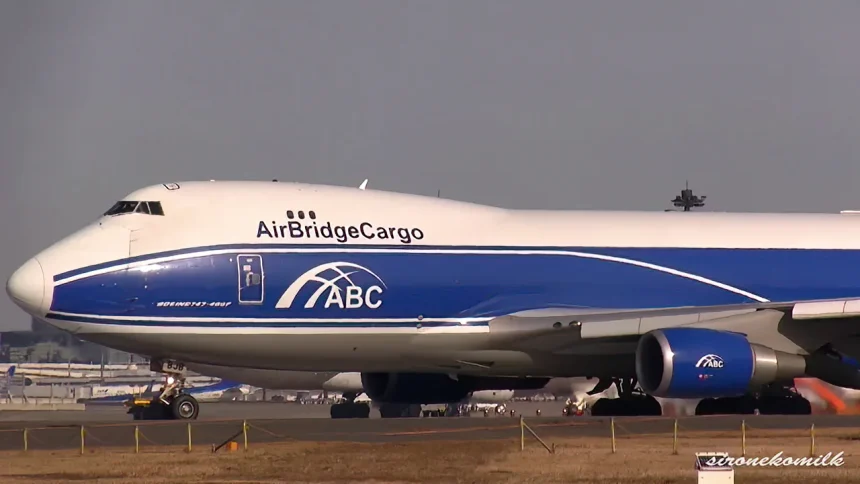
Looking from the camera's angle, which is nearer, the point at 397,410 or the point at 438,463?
the point at 438,463

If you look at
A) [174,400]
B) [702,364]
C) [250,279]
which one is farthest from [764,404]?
[174,400]

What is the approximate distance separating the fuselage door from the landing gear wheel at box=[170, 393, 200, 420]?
3047mm

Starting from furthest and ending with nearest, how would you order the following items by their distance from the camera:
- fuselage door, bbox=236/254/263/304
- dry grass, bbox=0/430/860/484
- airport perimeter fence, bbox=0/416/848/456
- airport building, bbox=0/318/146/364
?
airport building, bbox=0/318/146/364
fuselage door, bbox=236/254/263/304
airport perimeter fence, bbox=0/416/848/456
dry grass, bbox=0/430/860/484

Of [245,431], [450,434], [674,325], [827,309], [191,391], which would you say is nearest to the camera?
[245,431]

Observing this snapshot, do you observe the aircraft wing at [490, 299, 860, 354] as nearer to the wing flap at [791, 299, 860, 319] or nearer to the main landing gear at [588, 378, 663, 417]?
the wing flap at [791, 299, 860, 319]

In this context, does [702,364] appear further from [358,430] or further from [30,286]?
[30,286]

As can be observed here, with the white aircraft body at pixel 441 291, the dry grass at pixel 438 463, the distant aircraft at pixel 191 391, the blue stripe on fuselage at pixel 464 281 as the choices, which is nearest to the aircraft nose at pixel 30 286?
Result: the white aircraft body at pixel 441 291

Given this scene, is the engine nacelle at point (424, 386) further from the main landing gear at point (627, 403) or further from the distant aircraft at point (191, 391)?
the distant aircraft at point (191, 391)

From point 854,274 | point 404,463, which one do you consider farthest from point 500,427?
point 854,274

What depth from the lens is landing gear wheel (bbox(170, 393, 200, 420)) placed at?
28.3 metres

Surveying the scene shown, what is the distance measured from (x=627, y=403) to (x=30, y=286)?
48.0 feet

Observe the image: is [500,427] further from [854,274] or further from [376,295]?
[854,274]

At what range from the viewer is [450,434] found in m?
23.2

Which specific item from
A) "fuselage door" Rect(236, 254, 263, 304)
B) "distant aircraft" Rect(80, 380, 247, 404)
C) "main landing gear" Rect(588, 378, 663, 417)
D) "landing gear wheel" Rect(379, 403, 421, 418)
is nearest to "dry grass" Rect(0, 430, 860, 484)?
"fuselage door" Rect(236, 254, 263, 304)
